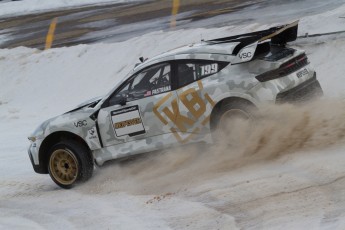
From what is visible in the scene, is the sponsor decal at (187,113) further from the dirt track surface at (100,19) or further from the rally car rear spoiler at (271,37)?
the dirt track surface at (100,19)

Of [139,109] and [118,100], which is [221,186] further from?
[118,100]

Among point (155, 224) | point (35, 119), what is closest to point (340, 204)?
point (155, 224)

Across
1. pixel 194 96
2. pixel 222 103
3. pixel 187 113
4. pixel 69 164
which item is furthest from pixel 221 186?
pixel 69 164

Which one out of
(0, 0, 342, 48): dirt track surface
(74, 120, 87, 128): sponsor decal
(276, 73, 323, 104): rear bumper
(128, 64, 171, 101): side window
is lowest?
(276, 73, 323, 104): rear bumper

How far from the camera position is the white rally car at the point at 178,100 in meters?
8.90

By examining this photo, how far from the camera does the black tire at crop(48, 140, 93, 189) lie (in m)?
10.0

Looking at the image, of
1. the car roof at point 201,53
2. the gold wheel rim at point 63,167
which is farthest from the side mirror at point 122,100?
the gold wheel rim at point 63,167

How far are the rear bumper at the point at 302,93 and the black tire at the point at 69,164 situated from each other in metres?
3.05

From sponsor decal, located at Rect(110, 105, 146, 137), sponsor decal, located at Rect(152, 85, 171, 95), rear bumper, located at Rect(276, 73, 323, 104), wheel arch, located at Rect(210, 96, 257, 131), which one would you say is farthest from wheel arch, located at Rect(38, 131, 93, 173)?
rear bumper, located at Rect(276, 73, 323, 104)

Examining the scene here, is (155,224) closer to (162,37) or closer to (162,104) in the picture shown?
(162,104)

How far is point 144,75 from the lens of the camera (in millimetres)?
Result: 9672

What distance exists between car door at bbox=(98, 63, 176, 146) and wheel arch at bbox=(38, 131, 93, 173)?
49cm

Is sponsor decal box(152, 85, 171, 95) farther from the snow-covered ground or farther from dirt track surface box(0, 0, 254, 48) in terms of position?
dirt track surface box(0, 0, 254, 48)

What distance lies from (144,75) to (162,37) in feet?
25.7
